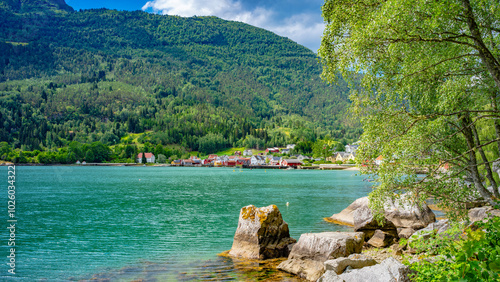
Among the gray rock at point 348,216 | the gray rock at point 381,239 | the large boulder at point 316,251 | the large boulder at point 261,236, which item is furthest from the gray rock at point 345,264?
the gray rock at point 348,216

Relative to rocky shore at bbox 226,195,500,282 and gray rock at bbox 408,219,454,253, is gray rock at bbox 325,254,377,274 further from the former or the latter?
gray rock at bbox 408,219,454,253

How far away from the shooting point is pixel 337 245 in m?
16.7

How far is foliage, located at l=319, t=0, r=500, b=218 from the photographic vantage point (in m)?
11.5

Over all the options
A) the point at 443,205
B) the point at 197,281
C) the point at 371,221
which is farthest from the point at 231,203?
the point at 443,205

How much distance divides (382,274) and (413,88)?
704cm

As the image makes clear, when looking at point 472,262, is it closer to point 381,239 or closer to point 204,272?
point 204,272

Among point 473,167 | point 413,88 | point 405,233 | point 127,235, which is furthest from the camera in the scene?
point 127,235

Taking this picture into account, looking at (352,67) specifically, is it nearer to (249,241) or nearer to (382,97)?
(382,97)

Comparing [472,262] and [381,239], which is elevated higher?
[472,262]

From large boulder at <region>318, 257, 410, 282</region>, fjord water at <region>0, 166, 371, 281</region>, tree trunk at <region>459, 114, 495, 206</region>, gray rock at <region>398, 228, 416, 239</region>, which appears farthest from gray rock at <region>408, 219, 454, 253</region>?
fjord water at <region>0, 166, 371, 281</region>

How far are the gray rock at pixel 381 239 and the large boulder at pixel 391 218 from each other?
0.64 m

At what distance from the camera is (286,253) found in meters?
19.8

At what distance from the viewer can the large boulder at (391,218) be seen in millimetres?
22641

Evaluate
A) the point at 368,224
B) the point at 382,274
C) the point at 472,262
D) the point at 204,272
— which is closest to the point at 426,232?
the point at 382,274
